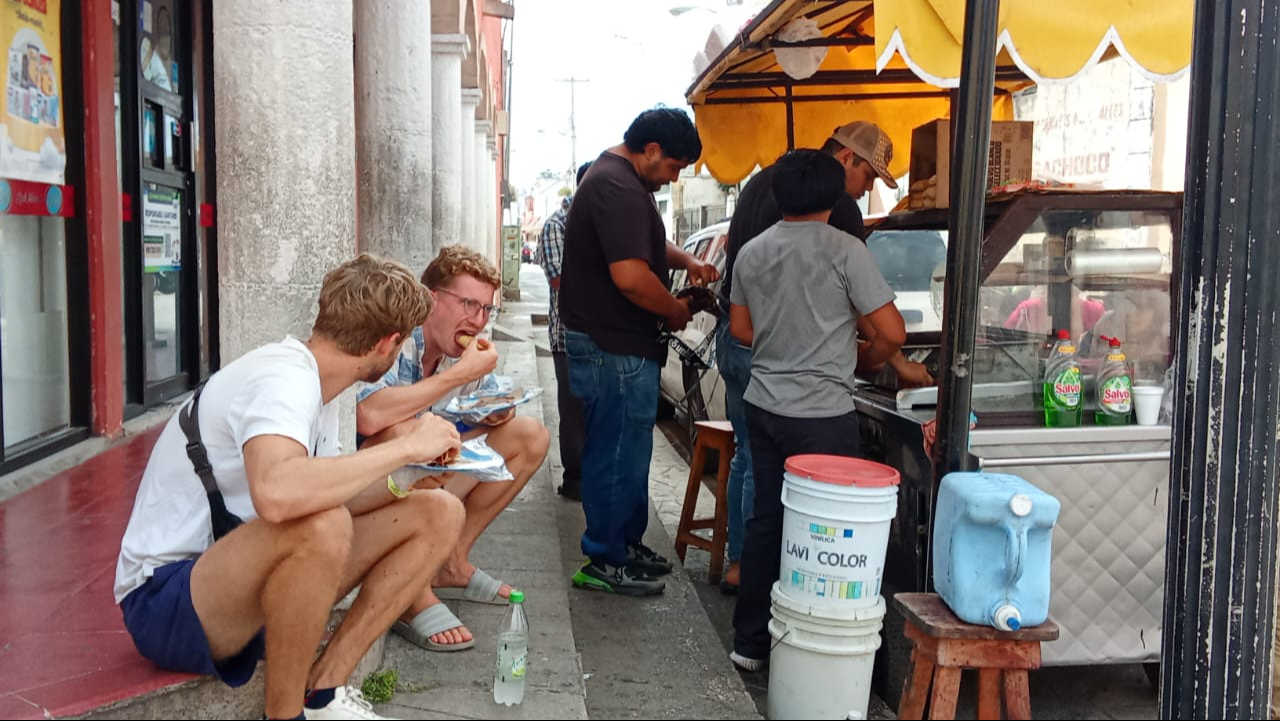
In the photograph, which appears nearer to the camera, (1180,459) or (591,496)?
(1180,459)

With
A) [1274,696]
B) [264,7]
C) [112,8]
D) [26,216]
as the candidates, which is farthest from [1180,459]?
[112,8]

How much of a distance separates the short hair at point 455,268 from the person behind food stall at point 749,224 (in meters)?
1.17

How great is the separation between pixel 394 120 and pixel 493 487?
2.94 m

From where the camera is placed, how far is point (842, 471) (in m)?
3.44

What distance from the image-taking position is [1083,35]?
4.11 metres

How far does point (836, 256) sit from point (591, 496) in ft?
4.98

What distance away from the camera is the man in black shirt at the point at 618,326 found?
176 inches

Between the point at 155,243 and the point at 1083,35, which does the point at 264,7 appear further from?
the point at 155,243

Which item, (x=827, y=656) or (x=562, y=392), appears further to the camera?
(x=562, y=392)

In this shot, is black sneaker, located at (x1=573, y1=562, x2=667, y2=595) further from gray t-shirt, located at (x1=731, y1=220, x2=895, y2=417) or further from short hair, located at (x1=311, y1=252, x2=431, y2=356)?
short hair, located at (x1=311, y1=252, x2=431, y2=356)

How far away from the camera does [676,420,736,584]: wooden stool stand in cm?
515

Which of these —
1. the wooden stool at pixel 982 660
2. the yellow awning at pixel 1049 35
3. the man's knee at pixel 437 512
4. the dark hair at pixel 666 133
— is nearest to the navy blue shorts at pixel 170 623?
the man's knee at pixel 437 512

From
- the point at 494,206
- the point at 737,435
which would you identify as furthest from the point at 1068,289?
the point at 494,206

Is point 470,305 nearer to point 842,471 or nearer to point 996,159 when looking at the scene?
point 842,471
